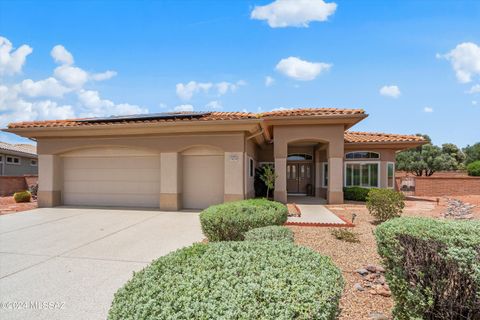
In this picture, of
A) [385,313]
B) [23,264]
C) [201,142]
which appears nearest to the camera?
[385,313]

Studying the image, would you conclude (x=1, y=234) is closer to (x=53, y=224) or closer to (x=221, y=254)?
(x=53, y=224)

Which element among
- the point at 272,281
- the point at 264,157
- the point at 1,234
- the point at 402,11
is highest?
the point at 402,11

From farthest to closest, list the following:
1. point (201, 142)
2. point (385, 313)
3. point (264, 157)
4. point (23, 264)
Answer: point (264, 157), point (201, 142), point (23, 264), point (385, 313)

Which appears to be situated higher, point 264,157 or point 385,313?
point 264,157

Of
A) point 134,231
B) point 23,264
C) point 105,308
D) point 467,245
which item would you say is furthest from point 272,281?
point 134,231

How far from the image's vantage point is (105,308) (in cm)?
394

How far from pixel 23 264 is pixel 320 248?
256 inches

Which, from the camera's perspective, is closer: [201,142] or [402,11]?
[402,11]

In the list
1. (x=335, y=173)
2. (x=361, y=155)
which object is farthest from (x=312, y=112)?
(x=361, y=155)

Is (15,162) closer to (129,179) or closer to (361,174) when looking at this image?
(129,179)

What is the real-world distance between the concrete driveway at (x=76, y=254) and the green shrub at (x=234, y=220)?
132 centimetres

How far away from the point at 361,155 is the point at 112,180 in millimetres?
14999

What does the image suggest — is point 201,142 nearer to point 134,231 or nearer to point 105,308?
point 134,231

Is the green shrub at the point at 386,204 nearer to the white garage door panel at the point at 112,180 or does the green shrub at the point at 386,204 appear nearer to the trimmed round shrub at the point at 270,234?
the trimmed round shrub at the point at 270,234
